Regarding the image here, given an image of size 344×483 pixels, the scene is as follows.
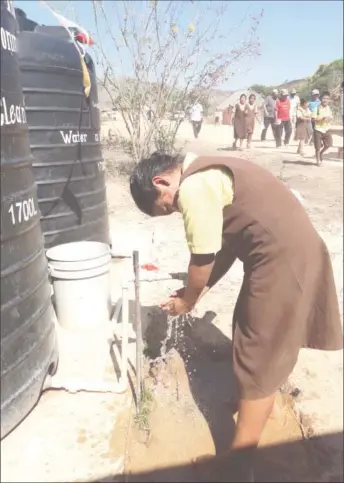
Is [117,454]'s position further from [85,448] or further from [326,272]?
[326,272]

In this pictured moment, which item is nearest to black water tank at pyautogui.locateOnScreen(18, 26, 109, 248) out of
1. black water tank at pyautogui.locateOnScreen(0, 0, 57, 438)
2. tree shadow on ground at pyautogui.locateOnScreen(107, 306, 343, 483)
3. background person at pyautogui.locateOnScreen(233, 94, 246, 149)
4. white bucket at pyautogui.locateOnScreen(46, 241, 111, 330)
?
white bucket at pyautogui.locateOnScreen(46, 241, 111, 330)

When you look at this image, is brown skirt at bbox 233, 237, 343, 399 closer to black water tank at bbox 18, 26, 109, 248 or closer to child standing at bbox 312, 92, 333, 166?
black water tank at bbox 18, 26, 109, 248

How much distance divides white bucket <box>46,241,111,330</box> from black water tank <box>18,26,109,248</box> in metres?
0.74

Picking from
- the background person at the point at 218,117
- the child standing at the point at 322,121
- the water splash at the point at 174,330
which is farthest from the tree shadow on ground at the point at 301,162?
the background person at the point at 218,117

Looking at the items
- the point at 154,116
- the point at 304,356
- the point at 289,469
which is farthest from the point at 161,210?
the point at 154,116

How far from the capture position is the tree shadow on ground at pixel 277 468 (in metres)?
2.28

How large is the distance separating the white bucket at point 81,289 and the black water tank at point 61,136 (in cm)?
74

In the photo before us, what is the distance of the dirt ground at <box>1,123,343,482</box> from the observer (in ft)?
7.40

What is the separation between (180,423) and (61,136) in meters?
2.58

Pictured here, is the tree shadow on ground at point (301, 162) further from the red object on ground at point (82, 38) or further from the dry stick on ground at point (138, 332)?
the dry stick on ground at point (138, 332)

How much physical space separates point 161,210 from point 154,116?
7902 mm

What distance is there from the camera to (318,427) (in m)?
2.72

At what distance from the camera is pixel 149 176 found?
213 centimetres

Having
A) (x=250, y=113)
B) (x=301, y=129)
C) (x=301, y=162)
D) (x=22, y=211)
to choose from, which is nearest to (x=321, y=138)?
(x=301, y=162)
